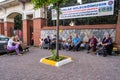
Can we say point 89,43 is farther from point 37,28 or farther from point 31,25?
point 31,25

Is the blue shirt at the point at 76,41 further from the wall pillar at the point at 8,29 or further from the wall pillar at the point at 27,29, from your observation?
the wall pillar at the point at 8,29

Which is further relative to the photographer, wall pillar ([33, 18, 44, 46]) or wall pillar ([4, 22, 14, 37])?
wall pillar ([4, 22, 14, 37])

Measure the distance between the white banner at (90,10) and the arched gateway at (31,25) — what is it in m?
0.94

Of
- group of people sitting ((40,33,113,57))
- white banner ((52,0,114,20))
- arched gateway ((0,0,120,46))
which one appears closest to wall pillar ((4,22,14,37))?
arched gateway ((0,0,120,46))

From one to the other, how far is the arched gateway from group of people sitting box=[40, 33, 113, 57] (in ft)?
2.02

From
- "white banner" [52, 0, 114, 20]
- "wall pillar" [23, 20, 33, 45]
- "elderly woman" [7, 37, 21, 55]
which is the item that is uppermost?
"white banner" [52, 0, 114, 20]

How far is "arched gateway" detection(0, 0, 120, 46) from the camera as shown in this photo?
900 cm

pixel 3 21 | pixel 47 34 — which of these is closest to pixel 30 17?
pixel 47 34

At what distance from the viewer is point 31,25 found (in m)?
14.9

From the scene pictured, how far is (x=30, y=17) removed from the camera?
576 inches

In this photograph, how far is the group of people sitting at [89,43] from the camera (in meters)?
7.74

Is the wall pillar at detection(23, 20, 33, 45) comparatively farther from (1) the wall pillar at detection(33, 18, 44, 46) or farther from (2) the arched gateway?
(1) the wall pillar at detection(33, 18, 44, 46)

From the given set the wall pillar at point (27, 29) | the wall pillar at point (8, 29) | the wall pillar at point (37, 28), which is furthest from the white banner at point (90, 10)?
the wall pillar at point (8, 29)

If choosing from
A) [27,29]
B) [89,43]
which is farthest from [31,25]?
[89,43]
